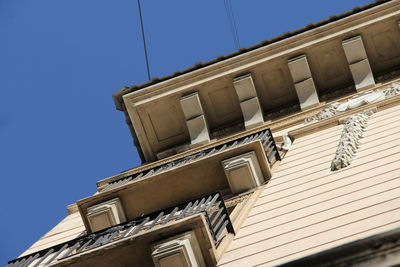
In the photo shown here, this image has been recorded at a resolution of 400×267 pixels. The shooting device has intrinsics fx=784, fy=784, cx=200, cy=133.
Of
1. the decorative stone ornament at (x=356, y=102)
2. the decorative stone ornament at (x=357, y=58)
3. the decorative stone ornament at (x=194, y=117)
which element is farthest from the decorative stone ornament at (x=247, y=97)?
the decorative stone ornament at (x=357, y=58)

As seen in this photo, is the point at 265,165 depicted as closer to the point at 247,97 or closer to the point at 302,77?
the point at 247,97

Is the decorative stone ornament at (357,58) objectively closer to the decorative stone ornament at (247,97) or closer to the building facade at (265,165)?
the building facade at (265,165)

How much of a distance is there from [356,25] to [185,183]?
596 cm

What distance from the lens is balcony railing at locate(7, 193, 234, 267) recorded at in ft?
27.6

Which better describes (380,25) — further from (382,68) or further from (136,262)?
(136,262)

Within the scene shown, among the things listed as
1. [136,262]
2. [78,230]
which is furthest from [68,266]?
[78,230]

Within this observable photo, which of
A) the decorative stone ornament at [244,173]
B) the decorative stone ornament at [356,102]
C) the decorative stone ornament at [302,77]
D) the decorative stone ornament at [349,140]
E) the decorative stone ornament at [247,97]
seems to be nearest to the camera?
the decorative stone ornament at [349,140]

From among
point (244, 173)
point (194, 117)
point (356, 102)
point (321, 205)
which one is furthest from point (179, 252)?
point (194, 117)

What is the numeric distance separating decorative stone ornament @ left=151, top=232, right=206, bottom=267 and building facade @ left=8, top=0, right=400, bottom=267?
14 millimetres

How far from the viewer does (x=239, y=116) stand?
16.2m

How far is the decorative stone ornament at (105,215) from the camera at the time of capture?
1154 cm

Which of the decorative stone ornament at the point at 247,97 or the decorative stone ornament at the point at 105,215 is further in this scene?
the decorative stone ornament at the point at 247,97

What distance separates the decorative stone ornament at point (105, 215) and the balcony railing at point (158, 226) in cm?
152

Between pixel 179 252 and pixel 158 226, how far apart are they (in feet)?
3.52
